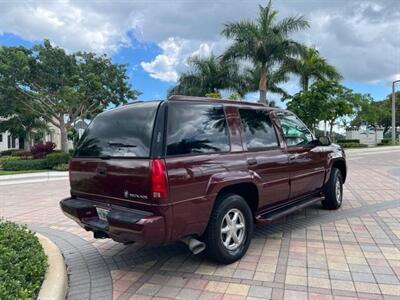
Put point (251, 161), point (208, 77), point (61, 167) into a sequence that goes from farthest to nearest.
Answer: point (208, 77) → point (61, 167) → point (251, 161)

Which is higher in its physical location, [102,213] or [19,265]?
[102,213]

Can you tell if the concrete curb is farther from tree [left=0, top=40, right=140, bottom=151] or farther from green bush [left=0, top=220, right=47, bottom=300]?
tree [left=0, top=40, right=140, bottom=151]

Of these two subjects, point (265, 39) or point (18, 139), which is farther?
point (18, 139)

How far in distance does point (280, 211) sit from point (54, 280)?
9.60 ft

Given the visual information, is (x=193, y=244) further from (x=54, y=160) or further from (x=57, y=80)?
(x=57, y=80)

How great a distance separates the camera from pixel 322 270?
4.05 meters

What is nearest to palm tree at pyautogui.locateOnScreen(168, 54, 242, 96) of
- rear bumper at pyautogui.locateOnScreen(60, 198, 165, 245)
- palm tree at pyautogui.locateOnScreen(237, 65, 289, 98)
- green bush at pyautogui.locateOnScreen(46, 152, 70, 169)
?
palm tree at pyautogui.locateOnScreen(237, 65, 289, 98)

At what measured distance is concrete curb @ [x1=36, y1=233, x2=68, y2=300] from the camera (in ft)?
11.2

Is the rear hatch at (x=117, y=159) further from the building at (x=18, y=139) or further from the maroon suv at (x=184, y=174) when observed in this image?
the building at (x=18, y=139)

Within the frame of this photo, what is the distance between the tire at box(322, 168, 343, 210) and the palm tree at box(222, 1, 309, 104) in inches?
623

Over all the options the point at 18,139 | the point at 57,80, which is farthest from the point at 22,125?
the point at 57,80

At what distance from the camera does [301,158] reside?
17.7 ft

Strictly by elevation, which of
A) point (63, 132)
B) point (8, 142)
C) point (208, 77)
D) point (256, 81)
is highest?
point (208, 77)

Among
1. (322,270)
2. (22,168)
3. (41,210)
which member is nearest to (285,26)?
(22,168)
